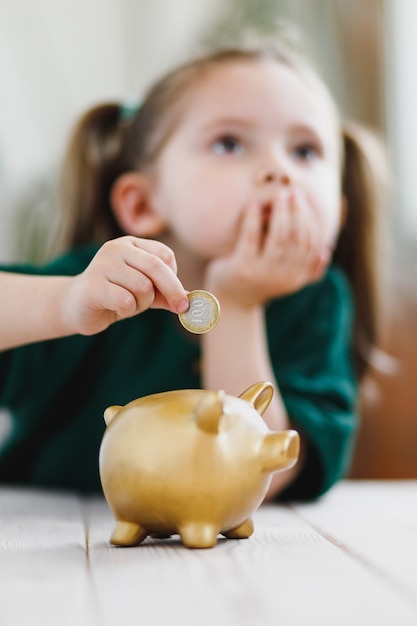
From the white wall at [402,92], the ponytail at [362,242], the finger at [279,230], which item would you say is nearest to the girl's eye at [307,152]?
the finger at [279,230]

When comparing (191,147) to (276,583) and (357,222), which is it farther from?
(276,583)

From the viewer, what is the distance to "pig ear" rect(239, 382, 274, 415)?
24.4 inches

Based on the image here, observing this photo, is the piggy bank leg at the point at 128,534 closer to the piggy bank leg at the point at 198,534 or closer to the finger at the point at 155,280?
the piggy bank leg at the point at 198,534

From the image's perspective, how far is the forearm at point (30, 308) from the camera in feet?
2.35

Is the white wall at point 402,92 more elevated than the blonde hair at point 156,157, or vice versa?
the white wall at point 402,92

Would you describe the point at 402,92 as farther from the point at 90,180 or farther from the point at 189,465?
the point at 189,465

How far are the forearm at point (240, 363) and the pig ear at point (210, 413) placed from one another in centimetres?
41

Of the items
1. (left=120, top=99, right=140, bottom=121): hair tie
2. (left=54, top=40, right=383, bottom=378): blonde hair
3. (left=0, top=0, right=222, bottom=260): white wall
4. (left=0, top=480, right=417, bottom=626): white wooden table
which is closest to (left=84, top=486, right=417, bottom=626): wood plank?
(left=0, top=480, right=417, bottom=626): white wooden table

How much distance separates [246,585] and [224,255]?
0.65 m

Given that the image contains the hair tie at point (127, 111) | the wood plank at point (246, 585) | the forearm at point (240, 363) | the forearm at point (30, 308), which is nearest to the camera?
the wood plank at point (246, 585)

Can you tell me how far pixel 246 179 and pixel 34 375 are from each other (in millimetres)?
400

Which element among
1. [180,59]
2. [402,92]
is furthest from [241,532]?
[402,92]

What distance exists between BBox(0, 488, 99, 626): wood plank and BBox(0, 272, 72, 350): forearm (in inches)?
6.5

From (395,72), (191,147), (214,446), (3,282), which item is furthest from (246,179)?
(395,72)
